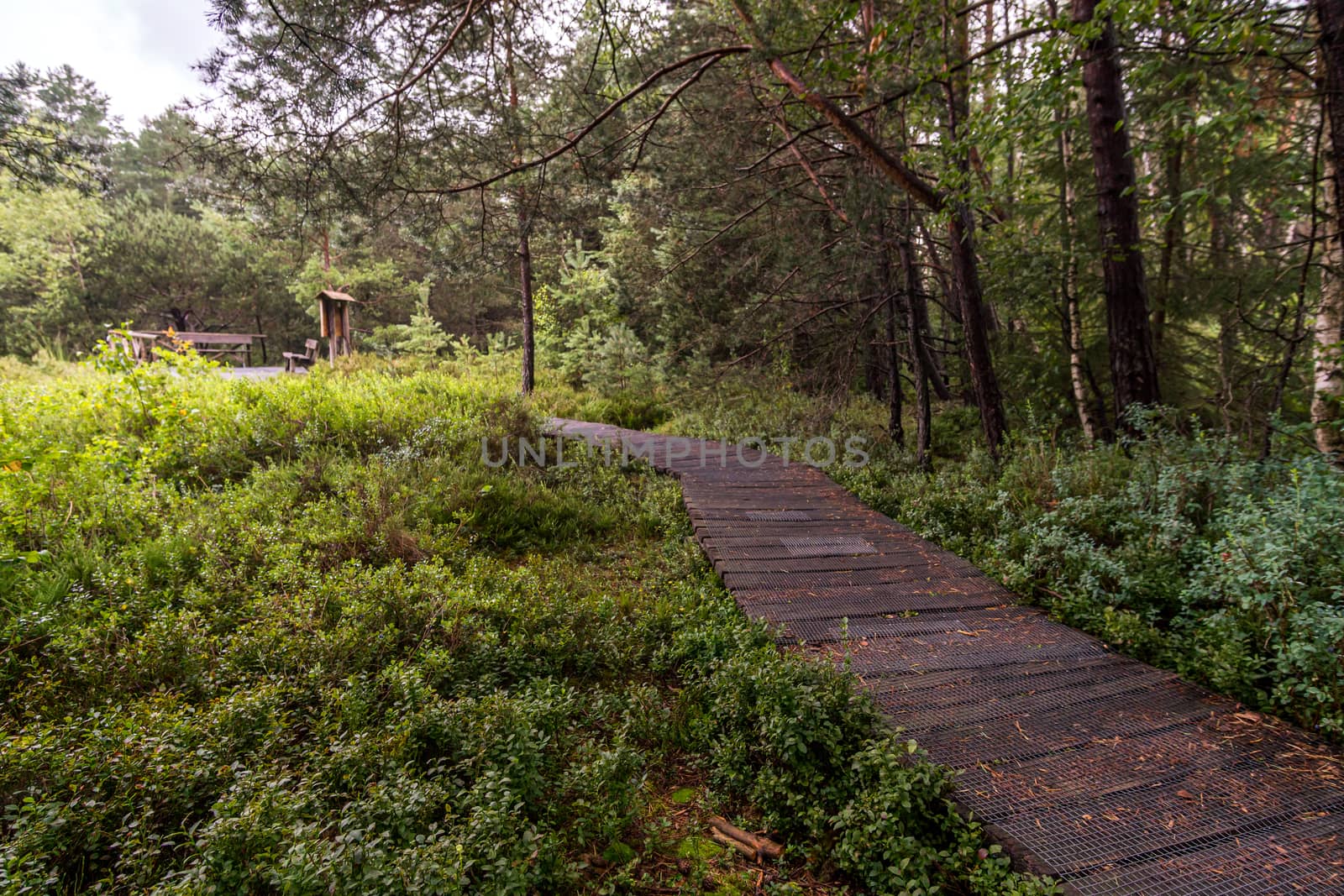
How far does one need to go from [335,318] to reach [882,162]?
1557cm

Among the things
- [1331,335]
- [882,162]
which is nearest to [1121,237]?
[1331,335]

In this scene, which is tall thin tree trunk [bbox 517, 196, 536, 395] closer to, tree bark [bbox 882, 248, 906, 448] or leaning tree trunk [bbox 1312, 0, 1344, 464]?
tree bark [bbox 882, 248, 906, 448]

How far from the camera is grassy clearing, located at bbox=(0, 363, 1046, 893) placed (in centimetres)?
238

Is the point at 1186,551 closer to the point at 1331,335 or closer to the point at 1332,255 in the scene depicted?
the point at 1331,335

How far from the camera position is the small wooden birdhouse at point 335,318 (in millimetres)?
16109

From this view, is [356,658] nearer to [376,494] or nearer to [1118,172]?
[376,494]

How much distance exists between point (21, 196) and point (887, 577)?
115 ft

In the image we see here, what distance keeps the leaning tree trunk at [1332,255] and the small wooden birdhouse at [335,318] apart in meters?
17.9

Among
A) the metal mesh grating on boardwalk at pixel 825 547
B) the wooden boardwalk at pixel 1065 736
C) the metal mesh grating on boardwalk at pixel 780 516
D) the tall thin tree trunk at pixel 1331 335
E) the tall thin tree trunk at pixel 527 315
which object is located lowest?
the wooden boardwalk at pixel 1065 736

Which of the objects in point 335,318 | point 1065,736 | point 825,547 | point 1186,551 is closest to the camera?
point 1065,736

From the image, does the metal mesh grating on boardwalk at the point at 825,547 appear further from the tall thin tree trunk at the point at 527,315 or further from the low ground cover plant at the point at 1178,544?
the tall thin tree trunk at the point at 527,315

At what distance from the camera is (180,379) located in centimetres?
974

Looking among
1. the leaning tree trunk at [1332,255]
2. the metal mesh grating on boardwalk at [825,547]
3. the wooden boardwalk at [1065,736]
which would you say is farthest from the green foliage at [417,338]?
the leaning tree trunk at [1332,255]

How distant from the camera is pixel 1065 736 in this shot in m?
3.11
